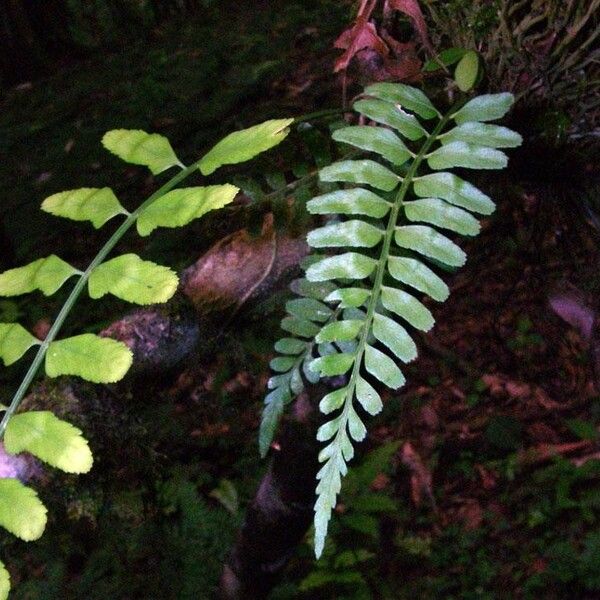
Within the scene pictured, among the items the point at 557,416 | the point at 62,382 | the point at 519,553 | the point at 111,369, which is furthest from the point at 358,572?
the point at 111,369

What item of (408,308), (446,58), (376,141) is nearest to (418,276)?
(408,308)

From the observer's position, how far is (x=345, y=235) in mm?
1134

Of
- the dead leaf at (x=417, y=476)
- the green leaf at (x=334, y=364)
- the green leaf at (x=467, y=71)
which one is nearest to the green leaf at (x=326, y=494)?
the green leaf at (x=334, y=364)

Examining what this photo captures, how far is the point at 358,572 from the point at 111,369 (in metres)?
2.39

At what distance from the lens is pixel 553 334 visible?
3.40m

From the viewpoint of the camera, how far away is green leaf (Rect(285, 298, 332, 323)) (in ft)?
4.45

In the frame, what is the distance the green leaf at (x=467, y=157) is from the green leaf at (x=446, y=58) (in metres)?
0.22

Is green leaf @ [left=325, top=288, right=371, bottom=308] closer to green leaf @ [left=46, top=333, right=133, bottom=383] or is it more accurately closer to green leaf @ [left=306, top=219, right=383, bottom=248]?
green leaf @ [left=306, top=219, right=383, bottom=248]

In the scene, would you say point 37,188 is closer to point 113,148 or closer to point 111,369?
point 113,148

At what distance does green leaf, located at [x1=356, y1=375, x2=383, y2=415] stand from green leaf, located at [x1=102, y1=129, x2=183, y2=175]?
20.4 inches

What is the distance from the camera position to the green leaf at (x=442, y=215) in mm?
1097

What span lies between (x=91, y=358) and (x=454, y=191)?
2.05 feet

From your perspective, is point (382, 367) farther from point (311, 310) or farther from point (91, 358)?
point (91, 358)

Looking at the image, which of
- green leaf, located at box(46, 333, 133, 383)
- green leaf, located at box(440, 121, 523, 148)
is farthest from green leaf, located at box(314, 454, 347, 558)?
green leaf, located at box(440, 121, 523, 148)
